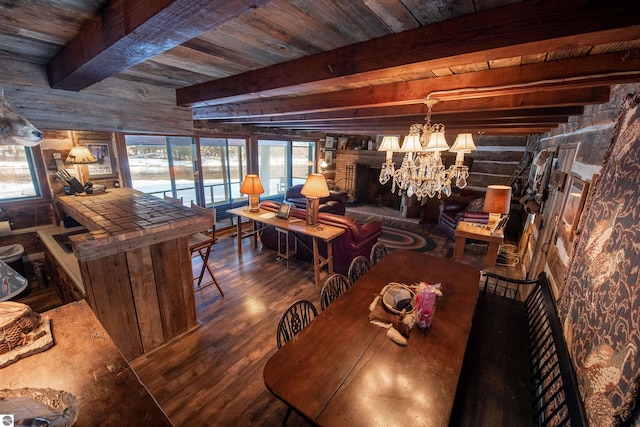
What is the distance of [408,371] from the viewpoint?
52.2 inches

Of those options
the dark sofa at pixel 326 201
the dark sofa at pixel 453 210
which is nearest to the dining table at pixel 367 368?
the dark sofa at pixel 453 210

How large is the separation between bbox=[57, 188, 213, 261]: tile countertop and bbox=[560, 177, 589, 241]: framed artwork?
9.89 feet

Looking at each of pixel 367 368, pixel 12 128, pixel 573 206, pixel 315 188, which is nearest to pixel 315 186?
pixel 315 188

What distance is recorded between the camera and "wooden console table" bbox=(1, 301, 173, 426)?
98 cm

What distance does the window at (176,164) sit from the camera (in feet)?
15.7

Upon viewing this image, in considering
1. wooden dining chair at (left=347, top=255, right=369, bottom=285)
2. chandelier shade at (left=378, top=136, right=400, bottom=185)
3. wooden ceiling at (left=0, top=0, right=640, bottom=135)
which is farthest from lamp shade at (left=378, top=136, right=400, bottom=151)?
wooden dining chair at (left=347, top=255, right=369, bottom=285)

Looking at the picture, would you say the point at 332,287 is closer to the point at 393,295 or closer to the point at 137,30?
the point at 393,295

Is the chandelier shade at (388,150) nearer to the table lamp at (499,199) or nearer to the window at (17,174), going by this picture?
the table lamp at (499,199)

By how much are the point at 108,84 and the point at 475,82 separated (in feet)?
8.56

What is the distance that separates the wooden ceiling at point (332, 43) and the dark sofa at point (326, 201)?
13.3ft

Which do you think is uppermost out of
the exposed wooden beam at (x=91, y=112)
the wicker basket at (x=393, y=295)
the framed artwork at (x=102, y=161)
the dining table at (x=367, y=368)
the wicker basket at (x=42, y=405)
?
the exposed wooden beam at (x=91, y=112)

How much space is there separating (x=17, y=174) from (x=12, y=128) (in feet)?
10.0

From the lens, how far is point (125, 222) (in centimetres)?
220

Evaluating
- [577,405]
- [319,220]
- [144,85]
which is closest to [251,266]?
[319,220]
